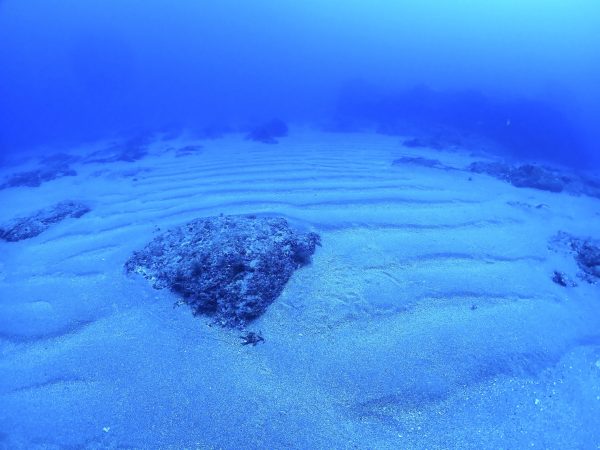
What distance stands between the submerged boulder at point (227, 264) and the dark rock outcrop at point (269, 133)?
13306 mm

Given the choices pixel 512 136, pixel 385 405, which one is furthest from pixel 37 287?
pixel 512 136

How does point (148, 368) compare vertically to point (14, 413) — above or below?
above

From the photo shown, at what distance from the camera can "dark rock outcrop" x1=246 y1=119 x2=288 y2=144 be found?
17312mm

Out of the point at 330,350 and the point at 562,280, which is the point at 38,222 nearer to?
the point at 330,350

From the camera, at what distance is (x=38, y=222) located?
224 inches

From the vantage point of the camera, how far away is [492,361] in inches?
116

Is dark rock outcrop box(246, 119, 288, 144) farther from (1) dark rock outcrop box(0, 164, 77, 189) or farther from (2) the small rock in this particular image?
(2) the small rock

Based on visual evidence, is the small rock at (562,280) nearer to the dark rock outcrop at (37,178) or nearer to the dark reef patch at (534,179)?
the dark reef patch at (534,179)

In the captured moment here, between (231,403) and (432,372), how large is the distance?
1616mm

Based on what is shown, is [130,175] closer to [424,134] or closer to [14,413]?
[14,413]

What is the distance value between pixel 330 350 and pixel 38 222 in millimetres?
5504

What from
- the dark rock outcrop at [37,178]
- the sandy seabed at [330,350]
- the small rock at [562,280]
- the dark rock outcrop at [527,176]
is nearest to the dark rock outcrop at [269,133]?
the dark rock outcrop at [37,178]

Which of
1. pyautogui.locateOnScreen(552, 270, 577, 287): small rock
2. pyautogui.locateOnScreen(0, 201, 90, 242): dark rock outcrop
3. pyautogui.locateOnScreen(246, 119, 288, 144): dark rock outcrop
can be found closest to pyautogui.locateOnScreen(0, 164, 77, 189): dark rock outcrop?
pyautogui.locateOnScreen(0, 201, 90, 242): dark rock outcrop

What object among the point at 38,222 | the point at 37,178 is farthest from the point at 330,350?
the point at 37,178
